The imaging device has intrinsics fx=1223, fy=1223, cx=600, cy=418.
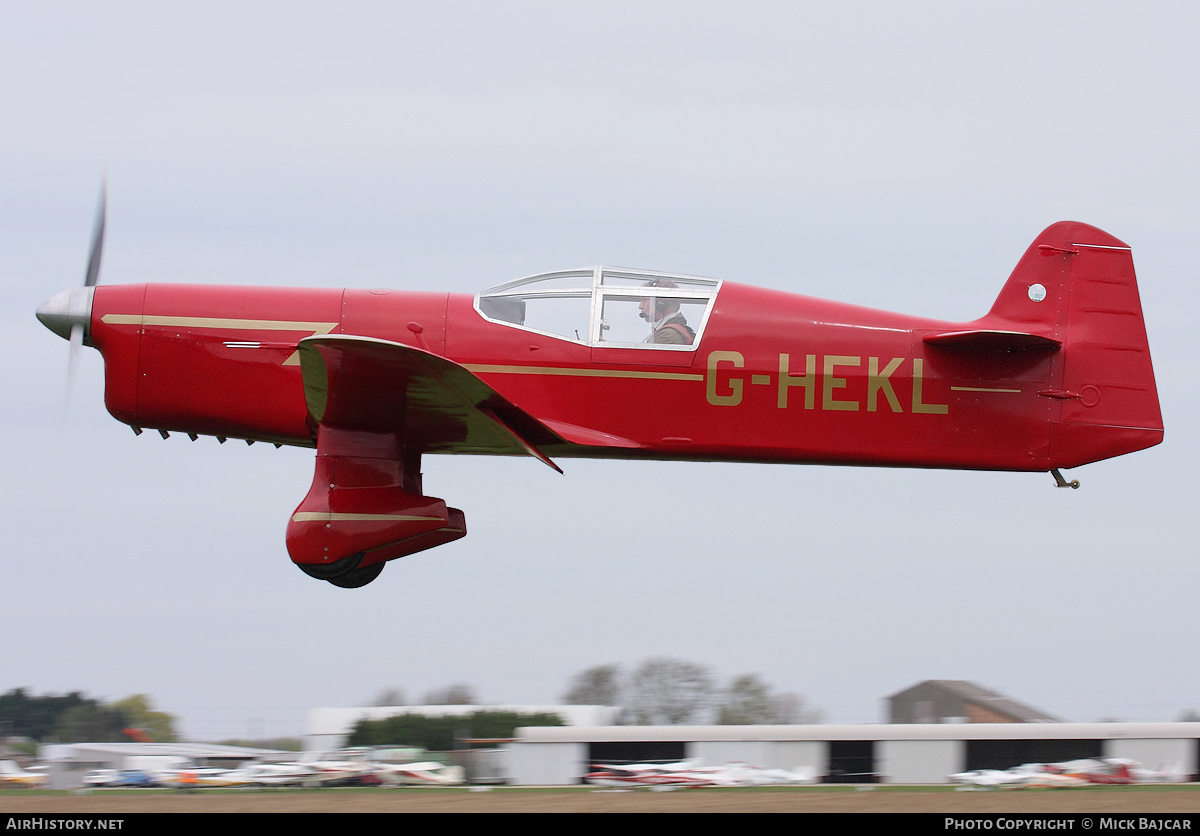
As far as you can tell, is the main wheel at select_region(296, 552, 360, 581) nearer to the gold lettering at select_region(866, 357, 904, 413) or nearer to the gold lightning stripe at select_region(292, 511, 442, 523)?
the gold lightning stripe at select_region(292, 511, 442, 523)

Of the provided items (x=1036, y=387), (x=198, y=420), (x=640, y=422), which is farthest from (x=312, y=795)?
(x=1036, y=387)

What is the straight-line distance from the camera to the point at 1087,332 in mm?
9492

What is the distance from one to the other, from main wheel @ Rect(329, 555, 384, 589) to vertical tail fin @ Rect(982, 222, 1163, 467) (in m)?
5.29

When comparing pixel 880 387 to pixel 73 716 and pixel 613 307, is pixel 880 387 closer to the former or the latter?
pixel 613 307

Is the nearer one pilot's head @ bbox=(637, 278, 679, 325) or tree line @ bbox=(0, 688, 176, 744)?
pilot's head @ bbox=(637, 278, 679, 325)

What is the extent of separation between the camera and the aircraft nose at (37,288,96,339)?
9.58 metres

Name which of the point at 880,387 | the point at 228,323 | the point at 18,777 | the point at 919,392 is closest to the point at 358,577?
the point at 228,323

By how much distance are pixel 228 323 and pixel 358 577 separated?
227 centimetres

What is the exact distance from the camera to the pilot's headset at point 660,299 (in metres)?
9.33

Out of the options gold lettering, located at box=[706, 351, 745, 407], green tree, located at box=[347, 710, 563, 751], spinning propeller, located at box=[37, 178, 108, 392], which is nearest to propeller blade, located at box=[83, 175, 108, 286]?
spinning propeller, located at box=[37, 178, 108, 392]

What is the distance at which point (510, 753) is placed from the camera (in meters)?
14.4

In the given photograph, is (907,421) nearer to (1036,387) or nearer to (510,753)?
(1036,387)

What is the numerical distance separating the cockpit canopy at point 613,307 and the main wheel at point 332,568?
211cm
